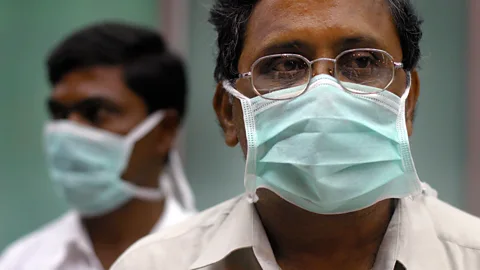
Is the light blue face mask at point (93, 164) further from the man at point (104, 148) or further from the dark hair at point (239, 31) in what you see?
the dark hair at point (239, 31)

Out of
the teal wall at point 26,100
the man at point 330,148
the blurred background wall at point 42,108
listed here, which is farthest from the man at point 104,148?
the man at point 330,148

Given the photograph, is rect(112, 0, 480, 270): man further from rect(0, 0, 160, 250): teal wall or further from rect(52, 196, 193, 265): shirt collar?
rect(0, 0, 160, 250): teal wall

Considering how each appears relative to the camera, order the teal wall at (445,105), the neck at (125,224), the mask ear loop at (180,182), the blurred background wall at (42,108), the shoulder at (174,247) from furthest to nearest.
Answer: the blurred background wall at (42,108) → the mask ear loop at (180,182) → the neck at (125,224) → the teal wall at (445,105) → the shoulder at (174,247)

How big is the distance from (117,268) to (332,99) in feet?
2.11

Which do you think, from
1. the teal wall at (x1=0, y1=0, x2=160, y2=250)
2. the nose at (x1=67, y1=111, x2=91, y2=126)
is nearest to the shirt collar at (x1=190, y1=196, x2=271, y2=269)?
the nose at (x1=67, y1=111, x2=91, y2=126)

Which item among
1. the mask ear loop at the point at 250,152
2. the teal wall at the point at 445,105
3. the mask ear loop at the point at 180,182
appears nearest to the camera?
the mask ear loop at the point at 250,152

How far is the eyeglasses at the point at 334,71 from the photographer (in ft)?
4.67

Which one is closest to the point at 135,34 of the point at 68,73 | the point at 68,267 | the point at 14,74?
the point at 68,73

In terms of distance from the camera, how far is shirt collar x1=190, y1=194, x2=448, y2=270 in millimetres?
1434

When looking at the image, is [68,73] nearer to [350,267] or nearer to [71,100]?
[71,100]

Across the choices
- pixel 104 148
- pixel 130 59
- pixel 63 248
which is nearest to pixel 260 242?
pixel 104 148

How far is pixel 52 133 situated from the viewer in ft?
8.72

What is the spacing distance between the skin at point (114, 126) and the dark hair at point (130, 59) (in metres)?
0.04

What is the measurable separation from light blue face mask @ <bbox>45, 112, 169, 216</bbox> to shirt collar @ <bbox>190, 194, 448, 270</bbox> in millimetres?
1086
